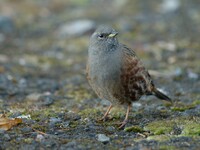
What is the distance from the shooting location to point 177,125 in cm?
598

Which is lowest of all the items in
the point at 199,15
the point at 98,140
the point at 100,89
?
the point at 98,140

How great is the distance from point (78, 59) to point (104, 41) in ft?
13.2

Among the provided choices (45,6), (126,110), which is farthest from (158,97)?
(45,6)

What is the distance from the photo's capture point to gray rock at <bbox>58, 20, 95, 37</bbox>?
11.7 m

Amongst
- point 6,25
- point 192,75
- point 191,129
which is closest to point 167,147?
point 191,129

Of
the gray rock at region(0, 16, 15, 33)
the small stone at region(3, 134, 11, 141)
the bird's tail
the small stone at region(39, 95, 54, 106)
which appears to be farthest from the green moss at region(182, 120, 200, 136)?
the gray rock at region(0, 16, 15, 33)

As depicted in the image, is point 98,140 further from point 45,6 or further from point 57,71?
point 45,6

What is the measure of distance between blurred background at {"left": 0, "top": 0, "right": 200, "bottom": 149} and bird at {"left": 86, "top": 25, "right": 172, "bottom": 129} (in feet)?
1.14

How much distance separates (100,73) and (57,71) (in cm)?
362

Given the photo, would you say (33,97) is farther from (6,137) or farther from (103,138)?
(103,138)

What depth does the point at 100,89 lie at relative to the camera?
6234mm

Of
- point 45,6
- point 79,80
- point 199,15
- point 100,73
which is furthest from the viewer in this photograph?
point 45,6

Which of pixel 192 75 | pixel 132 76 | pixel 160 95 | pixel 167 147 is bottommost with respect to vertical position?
pixel 167 147

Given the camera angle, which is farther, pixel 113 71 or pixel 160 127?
pixel 113 71
